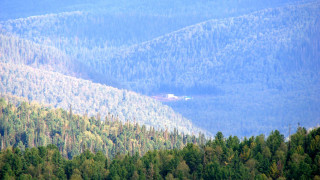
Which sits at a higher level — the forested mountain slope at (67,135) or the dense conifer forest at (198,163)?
the forested mountain slope at (67,135)

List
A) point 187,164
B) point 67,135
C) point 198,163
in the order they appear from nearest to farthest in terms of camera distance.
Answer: point 198,163 < point 187,164 < point 67,135

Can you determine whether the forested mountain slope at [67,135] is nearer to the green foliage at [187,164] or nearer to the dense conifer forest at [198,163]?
the dense conifer forest at [198,163]

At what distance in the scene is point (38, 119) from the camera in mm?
183750

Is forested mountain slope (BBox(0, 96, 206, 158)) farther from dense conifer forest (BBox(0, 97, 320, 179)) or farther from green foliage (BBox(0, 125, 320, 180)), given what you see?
green foliage (BBox(0, 125, 320, 180))

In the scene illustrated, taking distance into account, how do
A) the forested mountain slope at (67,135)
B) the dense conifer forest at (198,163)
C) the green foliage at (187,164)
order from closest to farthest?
the green foliage at (187,164)
the dense conifer forest at (198,163)
the forested mountain slope at (67,135)

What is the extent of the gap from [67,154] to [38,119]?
2438 centimetres

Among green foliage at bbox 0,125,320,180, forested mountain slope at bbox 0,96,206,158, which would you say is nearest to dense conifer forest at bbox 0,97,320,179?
green foliage at bbox 0,125,320,180

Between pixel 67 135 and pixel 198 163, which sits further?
pixel 67 135

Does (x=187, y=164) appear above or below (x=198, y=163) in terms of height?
above

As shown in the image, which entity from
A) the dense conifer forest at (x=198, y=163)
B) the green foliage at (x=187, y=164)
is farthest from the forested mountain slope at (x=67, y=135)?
the green foliage at (x=187, y=164)

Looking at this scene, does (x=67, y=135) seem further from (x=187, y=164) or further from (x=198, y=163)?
(x=198, y=163)

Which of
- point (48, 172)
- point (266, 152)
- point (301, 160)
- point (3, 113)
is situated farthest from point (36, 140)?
point (301, 160)

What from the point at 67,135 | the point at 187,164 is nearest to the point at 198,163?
the point at 187,164

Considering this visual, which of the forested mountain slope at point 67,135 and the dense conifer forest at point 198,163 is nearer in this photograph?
the dense conifer forest at point 198,163
